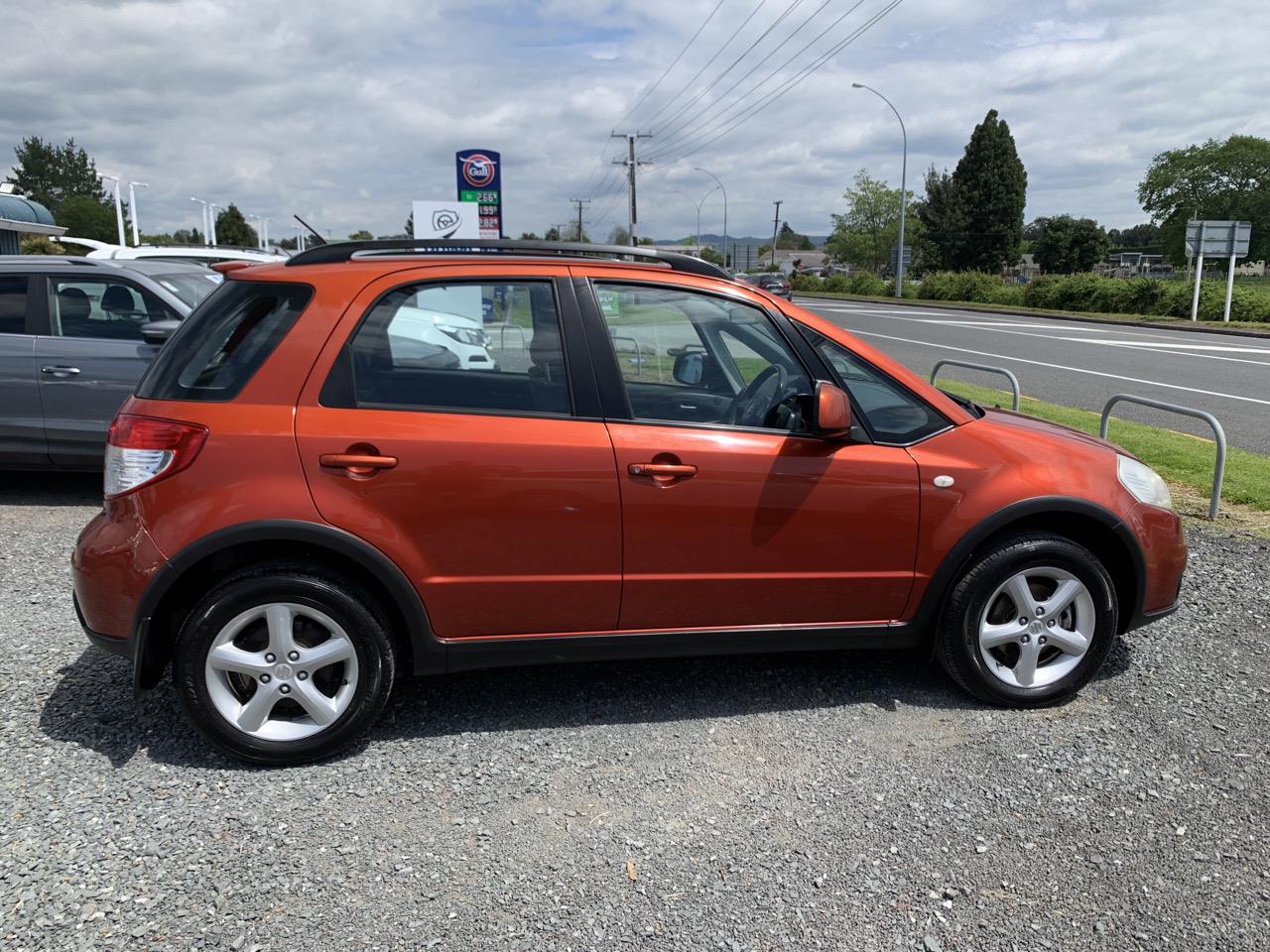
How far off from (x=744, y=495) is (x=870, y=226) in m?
86.6

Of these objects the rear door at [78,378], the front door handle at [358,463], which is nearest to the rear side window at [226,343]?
the front door handle at [358,463]

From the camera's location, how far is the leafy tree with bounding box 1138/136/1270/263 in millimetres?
88125

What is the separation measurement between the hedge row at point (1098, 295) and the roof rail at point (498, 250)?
31.6 metres

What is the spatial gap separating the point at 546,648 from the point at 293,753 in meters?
0.93

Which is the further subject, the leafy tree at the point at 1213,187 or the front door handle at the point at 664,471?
the leafy tree at the point at 1213,187

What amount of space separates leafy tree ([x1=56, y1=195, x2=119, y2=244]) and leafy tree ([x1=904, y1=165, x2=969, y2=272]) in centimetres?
6514

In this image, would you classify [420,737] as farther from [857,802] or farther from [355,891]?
[857,802]

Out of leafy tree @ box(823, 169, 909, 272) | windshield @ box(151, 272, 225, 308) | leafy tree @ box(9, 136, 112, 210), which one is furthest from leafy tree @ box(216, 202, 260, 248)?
windshield @ box(151, 272, 225, 308)

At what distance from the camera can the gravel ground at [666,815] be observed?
2.58 m

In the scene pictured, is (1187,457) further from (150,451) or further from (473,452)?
(150,451)

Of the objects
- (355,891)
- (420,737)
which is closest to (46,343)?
(420,737)

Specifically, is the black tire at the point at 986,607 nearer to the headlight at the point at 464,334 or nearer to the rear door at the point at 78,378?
the headlight at the point at 464,334

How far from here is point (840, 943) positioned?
8.24 feet

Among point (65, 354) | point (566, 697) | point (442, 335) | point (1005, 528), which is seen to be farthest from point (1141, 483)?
point (65, 354)
